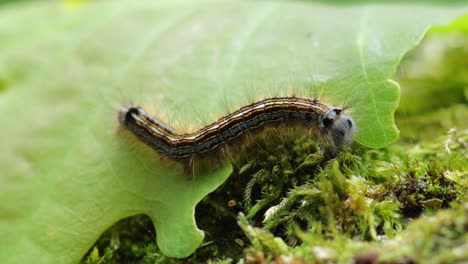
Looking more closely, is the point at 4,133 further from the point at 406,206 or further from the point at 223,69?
the point at 406,206

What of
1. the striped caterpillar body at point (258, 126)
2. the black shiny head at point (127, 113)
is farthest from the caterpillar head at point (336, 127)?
the black shiny head at point (127, 113)

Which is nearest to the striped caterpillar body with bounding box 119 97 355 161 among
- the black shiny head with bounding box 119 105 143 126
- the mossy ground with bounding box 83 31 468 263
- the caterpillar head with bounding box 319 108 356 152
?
the caterpillar head with bounding box 319 108 356 152

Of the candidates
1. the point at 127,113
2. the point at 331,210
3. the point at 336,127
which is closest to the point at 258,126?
the point at 336,127

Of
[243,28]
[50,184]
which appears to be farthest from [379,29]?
[50,184]

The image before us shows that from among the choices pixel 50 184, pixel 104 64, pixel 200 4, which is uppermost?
pixel 200 4

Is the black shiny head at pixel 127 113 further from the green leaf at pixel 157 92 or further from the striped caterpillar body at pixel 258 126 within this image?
the striped caterpillar body at pixel 258 126

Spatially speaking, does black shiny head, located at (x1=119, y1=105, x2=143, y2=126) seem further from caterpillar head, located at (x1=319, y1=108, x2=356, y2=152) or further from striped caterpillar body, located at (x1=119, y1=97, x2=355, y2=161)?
caterpillar head, located at (x1=319, y1=108, x2=356, y2=152)
